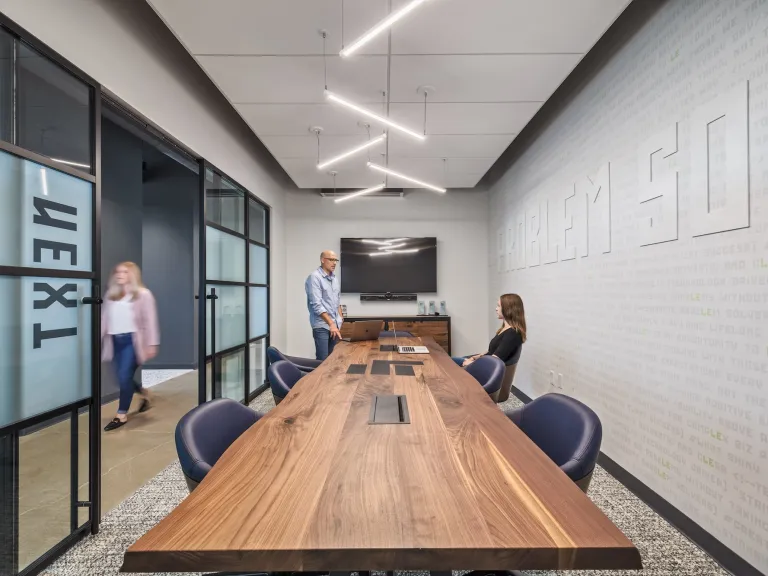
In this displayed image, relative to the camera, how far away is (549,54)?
114 inches

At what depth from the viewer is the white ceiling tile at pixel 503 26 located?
2.42 m

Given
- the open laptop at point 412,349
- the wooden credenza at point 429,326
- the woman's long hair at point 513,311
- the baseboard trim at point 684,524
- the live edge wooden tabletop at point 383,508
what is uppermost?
the woman's long hair at point 513,311

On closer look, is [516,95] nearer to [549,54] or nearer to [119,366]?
[549,54]

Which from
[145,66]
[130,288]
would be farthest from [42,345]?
[130,288]

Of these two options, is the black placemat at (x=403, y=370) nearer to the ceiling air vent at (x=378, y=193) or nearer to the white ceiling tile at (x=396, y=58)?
the white ceiling tile at (x=396, y=58)

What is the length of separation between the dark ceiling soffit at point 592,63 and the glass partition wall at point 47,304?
3.47 metres

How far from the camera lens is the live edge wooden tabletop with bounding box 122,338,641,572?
2.62ft

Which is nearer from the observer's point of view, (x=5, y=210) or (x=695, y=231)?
(x=5, y=210)

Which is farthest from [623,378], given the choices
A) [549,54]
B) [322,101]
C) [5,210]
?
[5,210]

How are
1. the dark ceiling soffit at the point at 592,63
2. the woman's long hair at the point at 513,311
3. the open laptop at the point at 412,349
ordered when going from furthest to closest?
1. the woman's long hair at the point at 513,311
2. the open laptop at the point at 412,349
3. the dark ceiling soffit at the point at 592,63

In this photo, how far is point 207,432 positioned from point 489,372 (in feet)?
6.12

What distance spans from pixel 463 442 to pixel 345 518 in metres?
0.58

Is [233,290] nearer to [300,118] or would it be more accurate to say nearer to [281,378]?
[300,118]

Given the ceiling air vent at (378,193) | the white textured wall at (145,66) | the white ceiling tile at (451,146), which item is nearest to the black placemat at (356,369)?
the white textured wall at (145,66)
